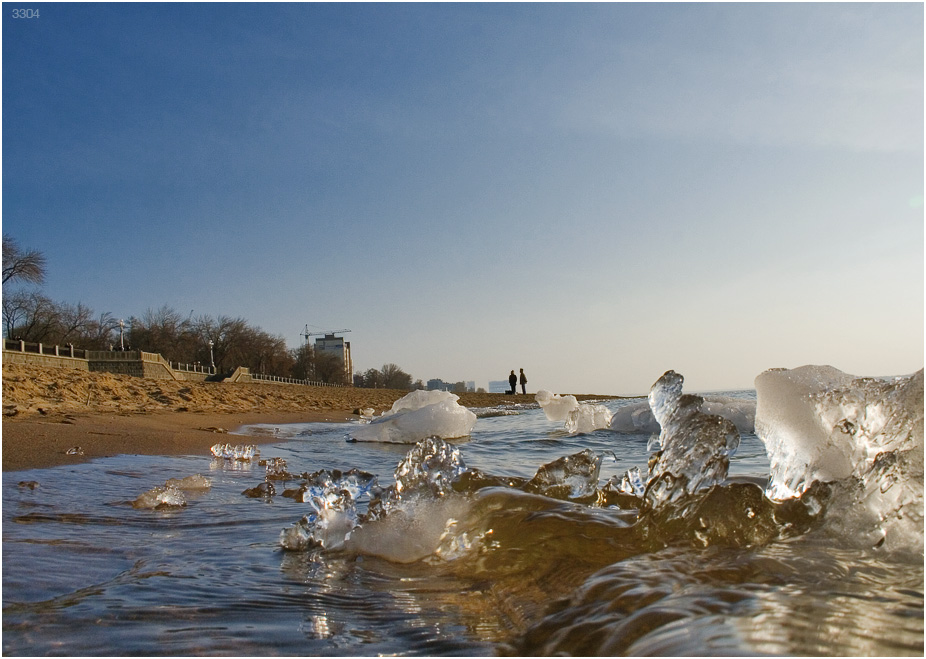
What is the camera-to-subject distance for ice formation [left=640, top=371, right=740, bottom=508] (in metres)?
2.54

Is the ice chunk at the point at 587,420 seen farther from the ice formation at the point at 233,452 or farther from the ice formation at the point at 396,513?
the ice formation at the point at 396,513

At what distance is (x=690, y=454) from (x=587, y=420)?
7767 millimetres

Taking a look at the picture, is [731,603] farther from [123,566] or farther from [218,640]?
[123,566]

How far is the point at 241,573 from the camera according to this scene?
2.13 meters

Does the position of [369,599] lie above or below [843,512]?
below

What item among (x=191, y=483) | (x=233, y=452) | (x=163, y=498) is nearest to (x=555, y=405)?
(x=233, y=452)

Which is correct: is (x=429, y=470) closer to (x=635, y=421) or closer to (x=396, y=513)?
(x=396, y=513)

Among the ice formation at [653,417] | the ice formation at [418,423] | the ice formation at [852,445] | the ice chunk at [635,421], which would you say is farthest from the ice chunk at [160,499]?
the ice chunk at [635,421]

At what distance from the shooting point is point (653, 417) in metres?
8.81

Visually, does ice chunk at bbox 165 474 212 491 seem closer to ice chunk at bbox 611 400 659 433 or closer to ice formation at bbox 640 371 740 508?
ice formation at bbox 640 371 740 508

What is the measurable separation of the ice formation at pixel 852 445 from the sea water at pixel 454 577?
147 mm

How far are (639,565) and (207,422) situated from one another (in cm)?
913

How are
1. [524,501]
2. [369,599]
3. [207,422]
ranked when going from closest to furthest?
1. [369,599]
2. [524,501]
3. [207,422]

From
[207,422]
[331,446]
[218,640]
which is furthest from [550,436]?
[218,640]
